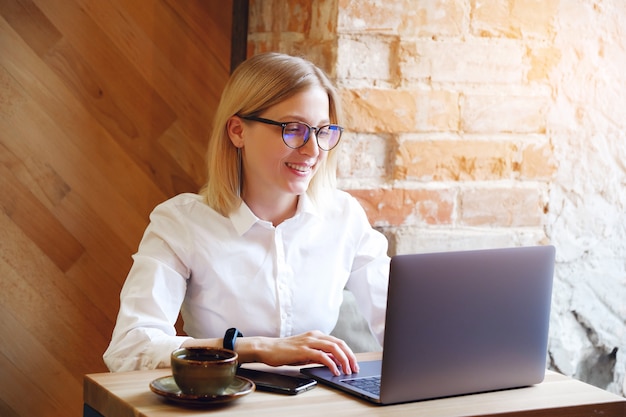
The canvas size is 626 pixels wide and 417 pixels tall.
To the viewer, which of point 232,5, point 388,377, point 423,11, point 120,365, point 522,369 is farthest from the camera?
point 232,5

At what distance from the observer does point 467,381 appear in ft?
4.77

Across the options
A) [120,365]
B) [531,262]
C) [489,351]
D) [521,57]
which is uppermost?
[521,57]

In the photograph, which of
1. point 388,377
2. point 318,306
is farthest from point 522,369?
point 318,306

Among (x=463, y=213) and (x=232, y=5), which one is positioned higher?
(x=232, y=5)

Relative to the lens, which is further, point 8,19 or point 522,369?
point 8,19

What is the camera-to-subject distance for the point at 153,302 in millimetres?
1756

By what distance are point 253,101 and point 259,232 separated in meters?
0.28

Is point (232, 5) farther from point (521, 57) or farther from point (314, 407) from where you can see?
point (314, 407)

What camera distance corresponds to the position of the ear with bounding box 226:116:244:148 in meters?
1.94

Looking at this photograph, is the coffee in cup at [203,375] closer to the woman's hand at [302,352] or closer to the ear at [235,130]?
the woman's hand at [302,352]

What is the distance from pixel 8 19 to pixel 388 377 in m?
1.47

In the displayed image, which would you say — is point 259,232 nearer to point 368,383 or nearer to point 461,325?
Answer: point 368,383

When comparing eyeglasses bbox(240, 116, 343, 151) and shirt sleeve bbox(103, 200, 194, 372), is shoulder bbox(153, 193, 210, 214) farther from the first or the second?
eyeglasses bbox(240, 116, 343, 151)

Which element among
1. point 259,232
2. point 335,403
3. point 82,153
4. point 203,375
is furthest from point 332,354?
point 82,153
